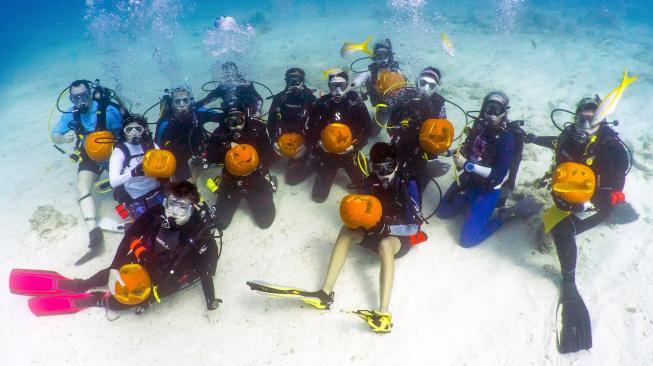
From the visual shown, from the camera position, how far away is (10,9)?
6975cm

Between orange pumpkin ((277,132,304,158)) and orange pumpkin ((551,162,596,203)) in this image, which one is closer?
orange pumpkin ((551,162,596,203))

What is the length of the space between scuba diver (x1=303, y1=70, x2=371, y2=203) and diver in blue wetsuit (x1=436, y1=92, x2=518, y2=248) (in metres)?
1.85

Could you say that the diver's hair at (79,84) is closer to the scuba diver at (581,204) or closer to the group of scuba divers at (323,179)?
the group of scuba divers at (323,179)

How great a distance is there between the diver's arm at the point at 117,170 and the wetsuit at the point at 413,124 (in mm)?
4549

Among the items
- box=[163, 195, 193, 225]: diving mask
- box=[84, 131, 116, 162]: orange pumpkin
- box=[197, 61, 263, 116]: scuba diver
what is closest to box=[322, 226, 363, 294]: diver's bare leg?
box=[163, 195, 193, 225]: diving mask

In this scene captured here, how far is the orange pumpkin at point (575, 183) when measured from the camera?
12.9 ft

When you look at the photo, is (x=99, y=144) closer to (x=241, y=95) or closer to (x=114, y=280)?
(x=114, y=280)

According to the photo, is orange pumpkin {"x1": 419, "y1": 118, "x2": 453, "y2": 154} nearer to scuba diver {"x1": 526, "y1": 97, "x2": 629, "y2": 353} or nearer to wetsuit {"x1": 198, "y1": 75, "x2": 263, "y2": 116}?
scuba diver {"x1": 526, "y1": 97, "x2": 629, "y2": 353}

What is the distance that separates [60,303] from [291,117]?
4.89m

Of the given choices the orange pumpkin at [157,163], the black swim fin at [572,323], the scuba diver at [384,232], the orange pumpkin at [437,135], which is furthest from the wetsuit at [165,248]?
the black swim fin at [572,323]

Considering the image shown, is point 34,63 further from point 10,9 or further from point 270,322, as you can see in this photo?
point 10,9

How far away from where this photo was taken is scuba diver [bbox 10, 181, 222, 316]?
418 centimetres

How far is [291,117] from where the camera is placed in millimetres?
7004

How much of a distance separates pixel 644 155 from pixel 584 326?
622 cm
